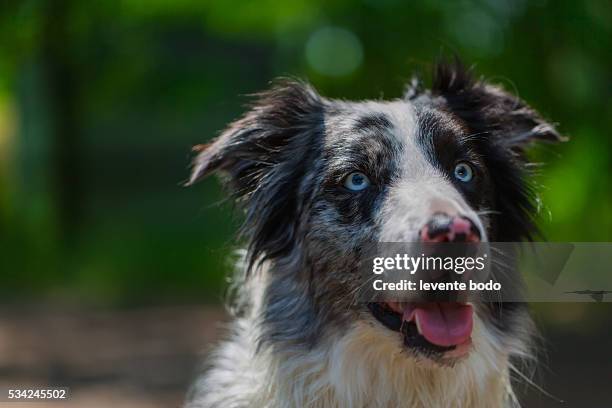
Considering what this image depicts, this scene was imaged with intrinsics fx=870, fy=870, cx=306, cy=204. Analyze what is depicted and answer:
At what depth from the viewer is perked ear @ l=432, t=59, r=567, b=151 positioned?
4043 mm

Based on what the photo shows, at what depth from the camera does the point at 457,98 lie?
4125 millimetres

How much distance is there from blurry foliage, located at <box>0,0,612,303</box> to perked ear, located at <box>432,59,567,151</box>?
301mm

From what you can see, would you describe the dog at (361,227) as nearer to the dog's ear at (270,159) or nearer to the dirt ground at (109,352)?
the dog's ear at (270,159)

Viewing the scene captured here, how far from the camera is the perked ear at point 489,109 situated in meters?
4.04

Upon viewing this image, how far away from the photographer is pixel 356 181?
358 centimetres

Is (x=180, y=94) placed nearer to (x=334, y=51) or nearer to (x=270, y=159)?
(x=334, y=51)

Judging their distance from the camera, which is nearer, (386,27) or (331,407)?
(331,407)

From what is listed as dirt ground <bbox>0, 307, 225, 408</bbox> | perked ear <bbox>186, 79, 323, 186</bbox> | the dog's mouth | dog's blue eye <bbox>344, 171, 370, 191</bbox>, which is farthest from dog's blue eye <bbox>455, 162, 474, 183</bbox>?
dirt ground <bbox>0, 307, 225, 408</bbox>

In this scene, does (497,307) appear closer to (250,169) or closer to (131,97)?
(250,169)

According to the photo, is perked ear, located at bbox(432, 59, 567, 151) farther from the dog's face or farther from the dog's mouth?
the dog's mouth

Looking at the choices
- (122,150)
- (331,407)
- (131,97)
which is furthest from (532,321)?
(122,150)

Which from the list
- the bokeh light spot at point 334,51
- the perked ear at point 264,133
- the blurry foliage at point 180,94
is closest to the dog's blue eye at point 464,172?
the perked ear at point 264,133

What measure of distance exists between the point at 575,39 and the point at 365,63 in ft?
6.92

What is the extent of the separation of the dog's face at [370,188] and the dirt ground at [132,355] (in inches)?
83.7
